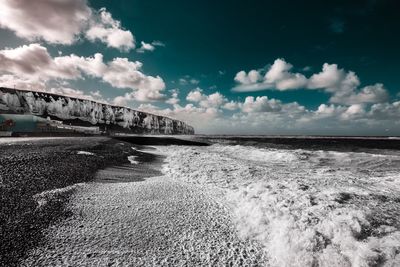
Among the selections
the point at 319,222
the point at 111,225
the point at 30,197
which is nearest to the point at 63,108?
the point at 30,197

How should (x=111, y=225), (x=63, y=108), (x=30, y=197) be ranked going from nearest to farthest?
(x=111, y=225), (x=30, y=197), (x=63, y=108)

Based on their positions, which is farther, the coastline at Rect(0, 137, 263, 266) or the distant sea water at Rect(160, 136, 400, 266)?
the coastline at Rect(0, 137, 263, 266)

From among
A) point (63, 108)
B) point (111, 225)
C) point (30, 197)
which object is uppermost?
point (63, 108)

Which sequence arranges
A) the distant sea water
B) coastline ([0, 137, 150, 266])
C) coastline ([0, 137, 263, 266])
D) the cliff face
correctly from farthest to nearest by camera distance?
the cliff face, coastline ([0, 137, 150, 266]), coastline ([0, 137, 263, 266]), the distant sea water

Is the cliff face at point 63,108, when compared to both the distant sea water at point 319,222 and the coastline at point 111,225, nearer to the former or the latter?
the coastline at point 111,225

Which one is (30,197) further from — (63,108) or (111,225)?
(63,108)

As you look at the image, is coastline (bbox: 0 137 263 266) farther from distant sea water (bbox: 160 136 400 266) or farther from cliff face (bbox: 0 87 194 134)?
cliff face (bbox: 0 87 194 134)

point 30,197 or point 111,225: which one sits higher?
point 30,197

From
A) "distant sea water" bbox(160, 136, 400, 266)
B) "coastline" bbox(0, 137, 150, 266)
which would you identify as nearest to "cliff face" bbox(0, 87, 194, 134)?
"coastline" bbox(0, 137, 150, 266)

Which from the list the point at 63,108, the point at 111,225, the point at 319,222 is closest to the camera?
the point at 319,222

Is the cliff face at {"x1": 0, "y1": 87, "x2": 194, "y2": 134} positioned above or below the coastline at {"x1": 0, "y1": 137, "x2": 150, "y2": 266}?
above

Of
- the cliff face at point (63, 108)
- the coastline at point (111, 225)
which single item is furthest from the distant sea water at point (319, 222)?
the cliff face at point (63, 108)

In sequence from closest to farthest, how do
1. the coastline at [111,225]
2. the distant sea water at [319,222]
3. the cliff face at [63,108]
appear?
the distant sea water at [319,222] → the coastline at [111,225] → the cliff face at [63,108]

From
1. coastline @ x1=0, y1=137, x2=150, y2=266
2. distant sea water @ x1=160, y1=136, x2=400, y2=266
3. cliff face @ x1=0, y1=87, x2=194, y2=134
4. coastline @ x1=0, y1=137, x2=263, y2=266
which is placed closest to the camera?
distant sea water @ x1=160, y1=136, x2=400, y2=266
